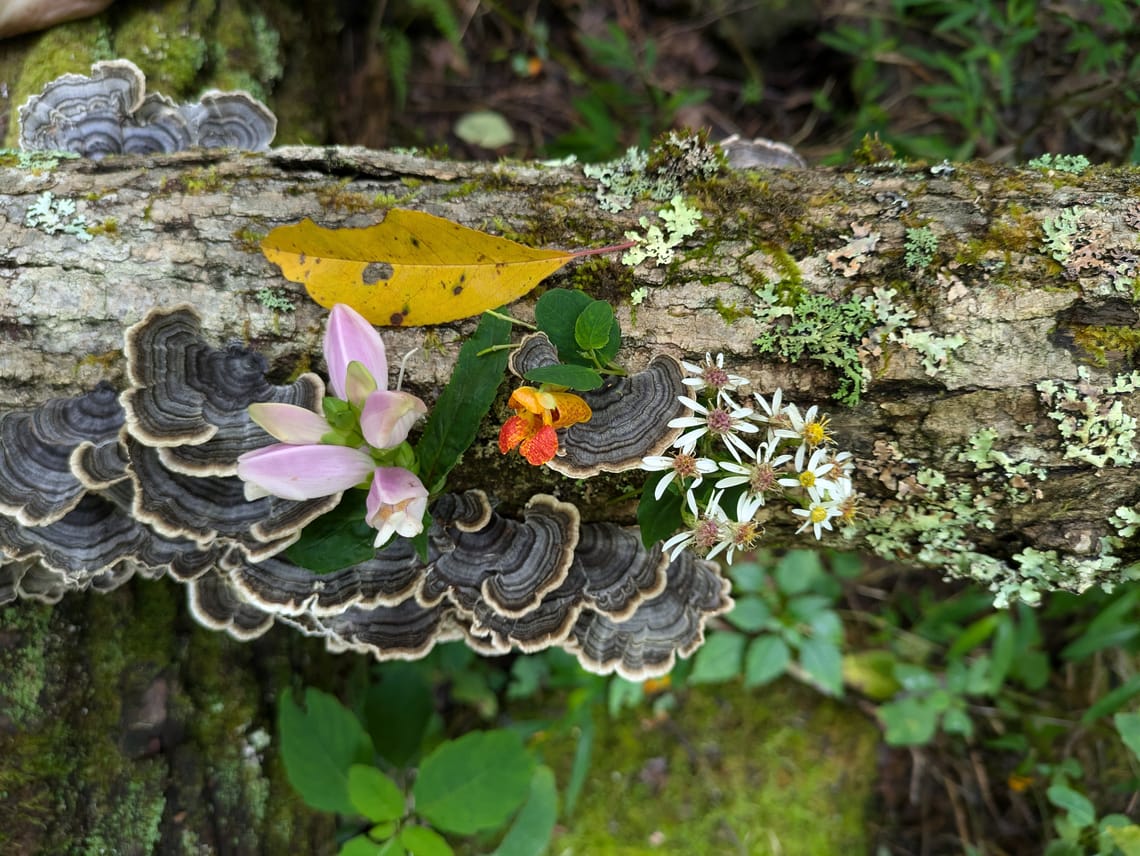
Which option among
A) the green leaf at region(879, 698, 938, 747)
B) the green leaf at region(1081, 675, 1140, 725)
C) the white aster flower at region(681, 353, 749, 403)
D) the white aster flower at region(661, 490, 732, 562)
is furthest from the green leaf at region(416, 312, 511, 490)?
the green leaf at region(1081, 675, 1140, 725)

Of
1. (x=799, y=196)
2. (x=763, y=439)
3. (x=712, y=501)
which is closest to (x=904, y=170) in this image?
(x=799, y=196)

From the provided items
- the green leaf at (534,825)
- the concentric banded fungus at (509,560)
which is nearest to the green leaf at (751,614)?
the green leaf at (534,825)

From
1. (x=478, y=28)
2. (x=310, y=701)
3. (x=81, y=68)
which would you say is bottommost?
(x=310, y=701)

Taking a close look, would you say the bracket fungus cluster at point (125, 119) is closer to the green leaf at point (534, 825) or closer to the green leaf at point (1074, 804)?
the green leaf at point (534, 825)

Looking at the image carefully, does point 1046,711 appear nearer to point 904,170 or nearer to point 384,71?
point 904,170

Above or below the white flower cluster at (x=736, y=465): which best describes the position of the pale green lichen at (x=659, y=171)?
above

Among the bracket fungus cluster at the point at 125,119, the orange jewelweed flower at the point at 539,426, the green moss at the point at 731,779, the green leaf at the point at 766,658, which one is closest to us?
the orange jewelweed flower at the point at 539,426
